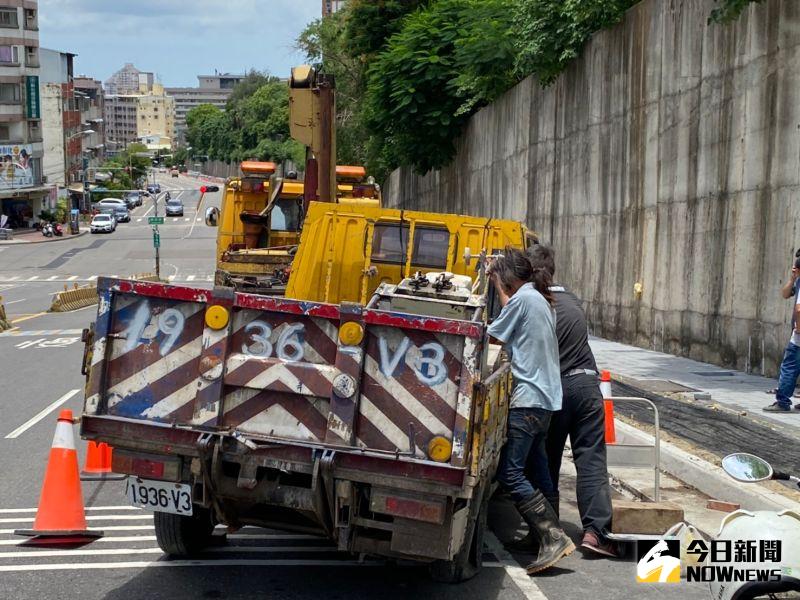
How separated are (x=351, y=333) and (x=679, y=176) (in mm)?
13275

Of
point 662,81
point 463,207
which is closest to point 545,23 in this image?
point 662,81

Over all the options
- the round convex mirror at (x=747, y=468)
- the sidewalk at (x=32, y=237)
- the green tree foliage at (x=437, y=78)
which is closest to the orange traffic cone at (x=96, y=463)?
the round convex mirror at (x=747, y=468)

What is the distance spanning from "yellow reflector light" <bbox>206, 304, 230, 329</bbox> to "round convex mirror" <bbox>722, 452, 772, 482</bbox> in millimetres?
2788

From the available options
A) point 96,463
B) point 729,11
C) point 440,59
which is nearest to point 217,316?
point 96,463

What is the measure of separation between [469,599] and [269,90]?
139 meters

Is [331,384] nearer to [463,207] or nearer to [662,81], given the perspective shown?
[662,81]

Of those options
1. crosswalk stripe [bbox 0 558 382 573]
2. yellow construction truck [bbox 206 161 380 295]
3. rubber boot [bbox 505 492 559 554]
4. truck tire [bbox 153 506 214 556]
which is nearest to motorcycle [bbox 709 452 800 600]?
rubber boot [bbox 505 492 559 554]

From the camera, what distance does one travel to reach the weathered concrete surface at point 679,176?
1439 cm

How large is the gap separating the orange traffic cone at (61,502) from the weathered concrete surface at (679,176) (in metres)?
10.0

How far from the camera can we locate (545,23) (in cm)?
2378

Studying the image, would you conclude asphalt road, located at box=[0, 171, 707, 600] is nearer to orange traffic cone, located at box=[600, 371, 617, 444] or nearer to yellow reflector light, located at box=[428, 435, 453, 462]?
orange traffic cone, located at box=[600, 371, 617, 444]

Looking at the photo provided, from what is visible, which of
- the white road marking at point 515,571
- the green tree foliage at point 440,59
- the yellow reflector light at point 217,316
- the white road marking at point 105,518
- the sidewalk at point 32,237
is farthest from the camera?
the sidewalk at point 32,237

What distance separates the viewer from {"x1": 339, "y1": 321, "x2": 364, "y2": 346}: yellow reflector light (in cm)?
567

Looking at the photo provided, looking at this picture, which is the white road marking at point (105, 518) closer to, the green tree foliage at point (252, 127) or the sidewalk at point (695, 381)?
the sidewalk at point (695, 381)
